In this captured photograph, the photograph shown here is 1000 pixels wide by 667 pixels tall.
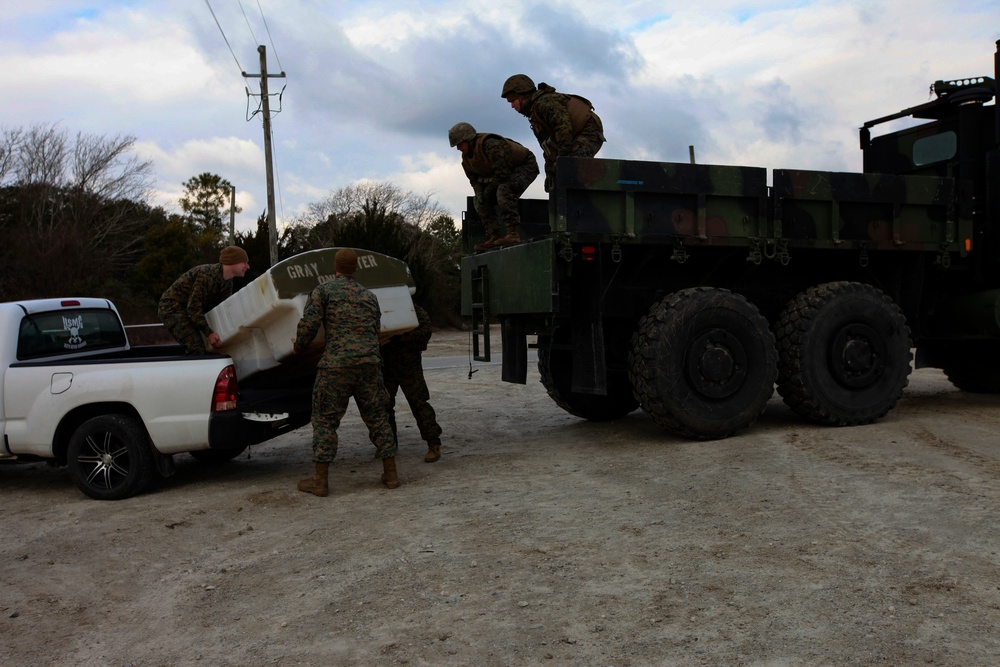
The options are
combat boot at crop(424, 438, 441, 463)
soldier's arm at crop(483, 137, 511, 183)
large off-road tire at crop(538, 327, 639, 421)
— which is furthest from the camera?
large off-road tire at crop(538, 327, 639, 421)

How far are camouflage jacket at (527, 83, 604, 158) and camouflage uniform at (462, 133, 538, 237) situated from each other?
10.1 inches

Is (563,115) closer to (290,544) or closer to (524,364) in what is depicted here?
(524,364)

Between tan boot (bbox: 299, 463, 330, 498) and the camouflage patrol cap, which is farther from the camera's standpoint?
the camouflage patrol cap

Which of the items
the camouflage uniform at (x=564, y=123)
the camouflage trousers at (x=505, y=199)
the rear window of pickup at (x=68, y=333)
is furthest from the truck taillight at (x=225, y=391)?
the camouflage uniform at (x=564, y=123)

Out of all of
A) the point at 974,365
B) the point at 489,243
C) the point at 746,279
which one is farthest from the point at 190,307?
the point at 974,365

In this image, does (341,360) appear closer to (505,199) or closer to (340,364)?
(340,364)

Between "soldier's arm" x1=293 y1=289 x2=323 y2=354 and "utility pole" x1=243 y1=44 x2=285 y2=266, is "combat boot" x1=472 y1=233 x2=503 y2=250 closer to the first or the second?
"soldier's arm" x1=293 y1=289 x2=323 y2=354

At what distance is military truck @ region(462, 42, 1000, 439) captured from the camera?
25.7ft

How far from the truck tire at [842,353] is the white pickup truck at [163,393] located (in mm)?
3505

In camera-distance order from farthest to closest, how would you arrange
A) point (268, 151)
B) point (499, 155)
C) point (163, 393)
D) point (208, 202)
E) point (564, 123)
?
1. point (208, 202)
2. point (268, 151)
3. point (499, 155)
4. point (564, 123)
5. point (163, 393)

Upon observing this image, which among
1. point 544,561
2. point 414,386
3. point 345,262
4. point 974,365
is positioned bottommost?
point 544,561

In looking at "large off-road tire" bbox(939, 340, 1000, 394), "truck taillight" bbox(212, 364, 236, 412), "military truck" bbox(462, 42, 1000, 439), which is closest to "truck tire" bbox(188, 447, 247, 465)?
"truck taillight" bbox(212, 364, 236, 412)

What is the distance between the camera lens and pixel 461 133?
8797 mm

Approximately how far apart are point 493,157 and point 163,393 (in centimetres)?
365
